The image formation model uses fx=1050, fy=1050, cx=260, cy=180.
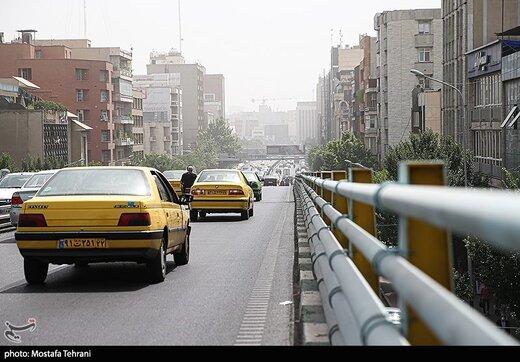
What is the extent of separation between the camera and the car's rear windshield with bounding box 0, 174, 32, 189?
2955 cm

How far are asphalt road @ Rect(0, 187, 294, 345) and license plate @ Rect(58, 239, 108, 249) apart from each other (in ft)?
1.37

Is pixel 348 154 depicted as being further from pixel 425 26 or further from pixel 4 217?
pixel 4 217

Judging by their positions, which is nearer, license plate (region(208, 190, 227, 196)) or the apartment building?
license plate (region(208, 190, 227, 196))

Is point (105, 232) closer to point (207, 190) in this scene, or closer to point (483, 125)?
point (207, 190)

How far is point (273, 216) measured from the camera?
104ft

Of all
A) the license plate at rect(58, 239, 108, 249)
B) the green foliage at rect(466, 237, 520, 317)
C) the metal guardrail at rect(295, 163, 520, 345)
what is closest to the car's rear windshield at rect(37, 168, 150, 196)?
the license plate at rect(58, 239, 108, 249)

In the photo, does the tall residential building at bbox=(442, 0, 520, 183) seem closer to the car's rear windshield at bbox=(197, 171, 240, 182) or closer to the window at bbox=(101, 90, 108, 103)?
the car's rear windshield at bbox=(197, 171, 240, 182)

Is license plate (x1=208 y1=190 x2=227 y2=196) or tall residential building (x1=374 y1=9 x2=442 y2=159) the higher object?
tall residential building (x1=374 y1=9 x2=442 y2=159)

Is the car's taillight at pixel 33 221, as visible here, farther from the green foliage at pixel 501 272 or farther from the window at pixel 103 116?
the window at pixel 103 116

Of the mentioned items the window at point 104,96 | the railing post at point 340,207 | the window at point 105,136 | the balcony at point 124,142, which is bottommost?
the railing post at point 340,207

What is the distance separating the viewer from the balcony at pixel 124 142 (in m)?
132

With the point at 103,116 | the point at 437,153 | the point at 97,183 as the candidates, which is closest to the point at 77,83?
the point at 103,116

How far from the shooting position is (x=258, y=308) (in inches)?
352

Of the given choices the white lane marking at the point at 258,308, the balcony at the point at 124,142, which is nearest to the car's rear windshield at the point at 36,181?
the white lane marking at the point at 258,308
